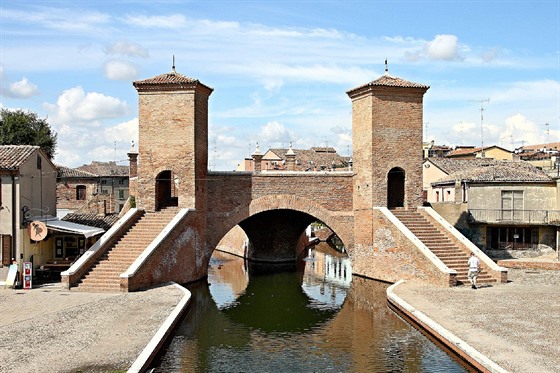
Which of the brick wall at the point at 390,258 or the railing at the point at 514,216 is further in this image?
the railing at the point at 514,216

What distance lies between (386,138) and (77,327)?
1610 centimetres

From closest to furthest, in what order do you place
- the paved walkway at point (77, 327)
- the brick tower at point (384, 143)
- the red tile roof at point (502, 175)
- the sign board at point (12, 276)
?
the paved walkway at point (77, 327) → the sign board at point (12, 276) → the brick tower at point (384, 143) → the red tile roof at point (502, 175)

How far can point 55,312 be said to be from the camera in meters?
16.9

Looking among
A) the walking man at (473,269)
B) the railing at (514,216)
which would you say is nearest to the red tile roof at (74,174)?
the railing at (514,216)

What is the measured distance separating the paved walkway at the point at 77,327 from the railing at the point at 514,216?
56.6 ft

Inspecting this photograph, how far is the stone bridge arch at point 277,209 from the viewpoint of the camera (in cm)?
2683

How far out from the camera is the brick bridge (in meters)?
24.3

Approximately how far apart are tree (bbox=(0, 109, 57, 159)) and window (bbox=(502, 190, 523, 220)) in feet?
93.1

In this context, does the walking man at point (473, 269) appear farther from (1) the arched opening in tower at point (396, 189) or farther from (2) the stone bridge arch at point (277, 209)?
(1) the arched opening in tower at point (396, 189)

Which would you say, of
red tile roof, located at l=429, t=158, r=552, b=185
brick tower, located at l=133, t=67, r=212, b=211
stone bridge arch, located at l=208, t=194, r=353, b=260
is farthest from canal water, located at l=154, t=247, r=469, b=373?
red tile roof, located at l=429, t=158, r=552, b=185

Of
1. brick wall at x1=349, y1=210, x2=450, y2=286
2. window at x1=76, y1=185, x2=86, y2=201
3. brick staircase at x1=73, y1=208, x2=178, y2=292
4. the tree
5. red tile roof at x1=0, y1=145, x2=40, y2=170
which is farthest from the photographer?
window at x1=76, y1=185, x2=86, y2=201

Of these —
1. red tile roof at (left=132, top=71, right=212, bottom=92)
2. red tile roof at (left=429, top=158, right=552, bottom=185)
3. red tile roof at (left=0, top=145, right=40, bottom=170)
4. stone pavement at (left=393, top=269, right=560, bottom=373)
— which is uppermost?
red tile roof at (left=132, top=71, right=212, bottom=92)

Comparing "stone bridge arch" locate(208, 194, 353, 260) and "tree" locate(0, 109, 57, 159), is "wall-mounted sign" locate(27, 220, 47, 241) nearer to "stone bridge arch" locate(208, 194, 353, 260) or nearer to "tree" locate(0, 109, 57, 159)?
"stone bridge arch" locate(208, 194, 353, 260)

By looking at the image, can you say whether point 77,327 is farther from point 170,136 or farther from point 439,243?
point 439,243
